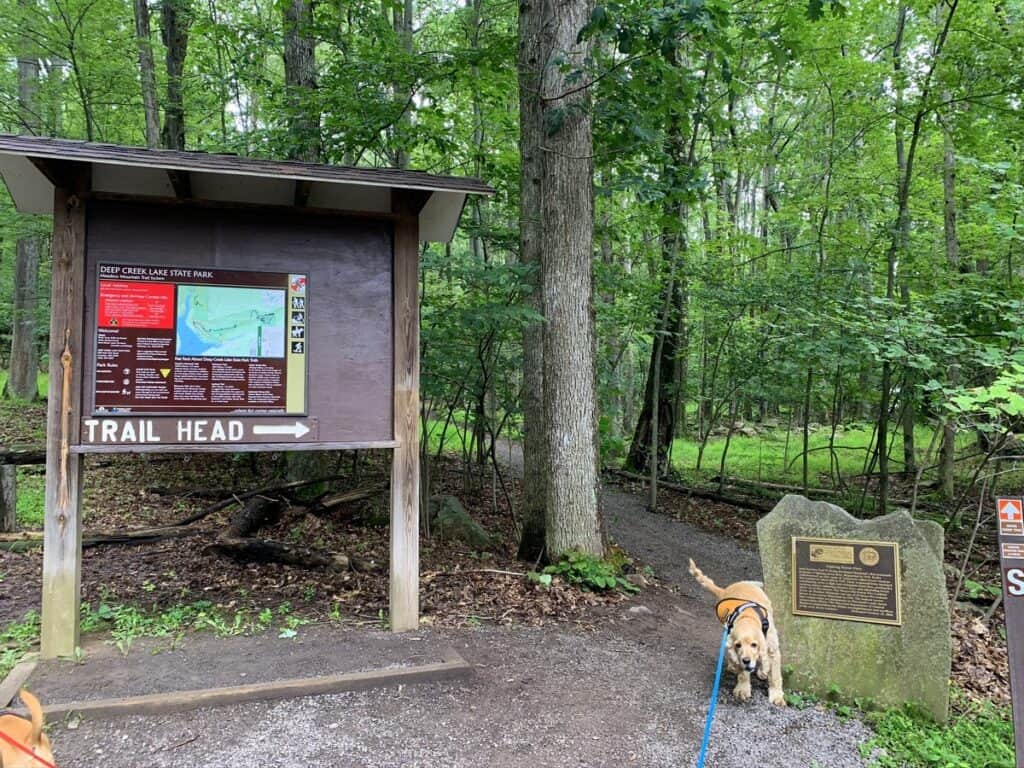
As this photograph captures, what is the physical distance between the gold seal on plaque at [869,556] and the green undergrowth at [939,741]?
0.85 m

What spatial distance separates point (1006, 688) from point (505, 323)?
495cm

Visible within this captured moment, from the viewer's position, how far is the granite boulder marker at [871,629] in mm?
3697

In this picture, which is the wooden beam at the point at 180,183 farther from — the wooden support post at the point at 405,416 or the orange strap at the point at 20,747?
the orange strap at the point at 20,747

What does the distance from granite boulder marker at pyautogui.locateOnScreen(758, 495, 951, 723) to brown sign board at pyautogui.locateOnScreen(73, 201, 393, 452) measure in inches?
112

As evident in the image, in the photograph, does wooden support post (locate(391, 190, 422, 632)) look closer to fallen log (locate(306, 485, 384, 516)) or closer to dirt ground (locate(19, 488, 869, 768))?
dirt ground (locate(19, 488, 869, 768))

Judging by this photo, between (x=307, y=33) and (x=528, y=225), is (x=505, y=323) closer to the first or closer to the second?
(x=528, y=225)

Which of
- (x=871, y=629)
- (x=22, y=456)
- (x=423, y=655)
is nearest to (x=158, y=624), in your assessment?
(x=423, y=655)

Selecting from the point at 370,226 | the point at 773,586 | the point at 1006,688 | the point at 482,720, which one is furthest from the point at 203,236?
the point at 1006,688

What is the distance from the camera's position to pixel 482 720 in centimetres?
340

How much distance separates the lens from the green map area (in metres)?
4.12

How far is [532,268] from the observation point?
20.2 ft

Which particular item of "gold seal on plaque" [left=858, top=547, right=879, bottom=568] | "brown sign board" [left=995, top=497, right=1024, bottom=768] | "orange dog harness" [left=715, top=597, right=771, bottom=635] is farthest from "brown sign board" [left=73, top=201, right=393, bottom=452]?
"brown sign board" [left=995, top=497, right=1024, bottom=768]

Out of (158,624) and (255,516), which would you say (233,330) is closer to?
(158,624)

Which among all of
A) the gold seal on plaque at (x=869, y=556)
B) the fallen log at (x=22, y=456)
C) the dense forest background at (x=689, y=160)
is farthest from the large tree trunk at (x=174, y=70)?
the gold seal on plaque at (x=869, y=556)
